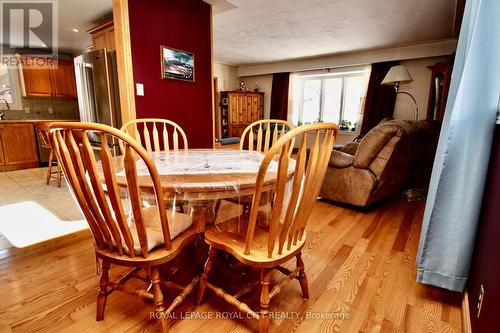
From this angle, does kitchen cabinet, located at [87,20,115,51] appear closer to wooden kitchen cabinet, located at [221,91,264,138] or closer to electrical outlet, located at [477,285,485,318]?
wooden kitchen cabinet, located at [221,91,264,138]

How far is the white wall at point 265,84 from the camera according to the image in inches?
279

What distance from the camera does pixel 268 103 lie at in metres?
7.20

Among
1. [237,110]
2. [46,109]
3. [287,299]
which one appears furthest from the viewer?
[237,110]

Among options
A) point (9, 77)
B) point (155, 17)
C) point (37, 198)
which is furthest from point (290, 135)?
point (9, 77)

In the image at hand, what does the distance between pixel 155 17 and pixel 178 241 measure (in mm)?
2316

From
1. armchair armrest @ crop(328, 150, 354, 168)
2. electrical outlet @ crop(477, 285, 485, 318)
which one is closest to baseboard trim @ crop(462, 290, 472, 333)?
electrical outlet @ crop(477, 285, 485, 318)

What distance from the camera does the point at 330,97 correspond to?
20.9 feet

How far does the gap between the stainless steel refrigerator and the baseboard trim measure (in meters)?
2.92

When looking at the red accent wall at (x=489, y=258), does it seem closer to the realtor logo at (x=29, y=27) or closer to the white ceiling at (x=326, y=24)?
the white ceiling at (x=326, y=24)

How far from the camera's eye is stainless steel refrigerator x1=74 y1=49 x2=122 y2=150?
2.72m

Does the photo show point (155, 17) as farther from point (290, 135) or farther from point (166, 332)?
point (166, 332)

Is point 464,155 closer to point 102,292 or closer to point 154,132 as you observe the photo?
point 102,292

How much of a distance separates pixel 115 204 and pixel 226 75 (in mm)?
6653

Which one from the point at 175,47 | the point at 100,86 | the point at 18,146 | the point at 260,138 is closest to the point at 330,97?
the point at 175,47
